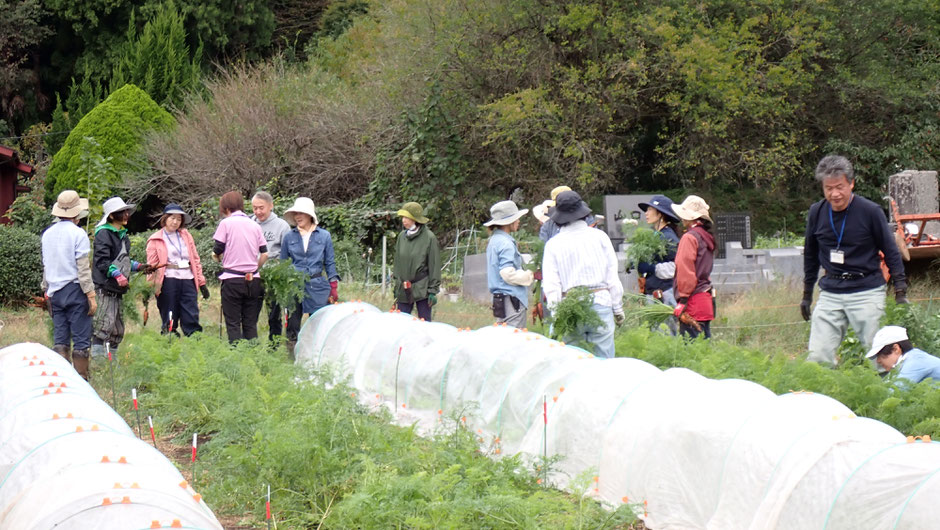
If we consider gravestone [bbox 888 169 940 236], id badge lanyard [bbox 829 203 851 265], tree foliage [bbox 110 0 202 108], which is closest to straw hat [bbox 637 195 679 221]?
id badge lanyard [bbox 829 203 851 265]

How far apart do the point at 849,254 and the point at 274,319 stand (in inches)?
247

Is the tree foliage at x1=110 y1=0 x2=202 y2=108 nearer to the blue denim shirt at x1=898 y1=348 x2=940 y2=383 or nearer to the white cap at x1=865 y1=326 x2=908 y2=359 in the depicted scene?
the white cap at x1=865 y1=326 x2=908 y2=359

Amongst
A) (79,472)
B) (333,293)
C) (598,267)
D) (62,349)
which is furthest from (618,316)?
(62,349)

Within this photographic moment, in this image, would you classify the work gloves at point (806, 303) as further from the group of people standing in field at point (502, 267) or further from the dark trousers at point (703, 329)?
the dark trousers at point (703, 329)

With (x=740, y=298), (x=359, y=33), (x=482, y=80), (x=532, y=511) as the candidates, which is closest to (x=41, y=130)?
(x=359, y=33)

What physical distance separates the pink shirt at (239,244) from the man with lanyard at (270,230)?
23.5 inches

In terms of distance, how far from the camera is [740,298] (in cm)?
1412

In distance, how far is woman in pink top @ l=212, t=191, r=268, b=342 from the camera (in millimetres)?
10242

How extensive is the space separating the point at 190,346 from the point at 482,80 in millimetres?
14113

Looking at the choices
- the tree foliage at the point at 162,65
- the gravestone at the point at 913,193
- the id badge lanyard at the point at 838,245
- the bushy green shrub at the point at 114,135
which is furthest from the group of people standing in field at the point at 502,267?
the tree foliage at the point at 162,65

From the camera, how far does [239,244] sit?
10227 millimetres

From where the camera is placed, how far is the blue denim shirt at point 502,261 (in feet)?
30.7

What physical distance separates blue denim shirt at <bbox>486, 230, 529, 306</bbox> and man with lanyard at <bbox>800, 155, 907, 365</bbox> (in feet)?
9.64

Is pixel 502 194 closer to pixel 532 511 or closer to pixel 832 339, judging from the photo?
pixel 832 339
